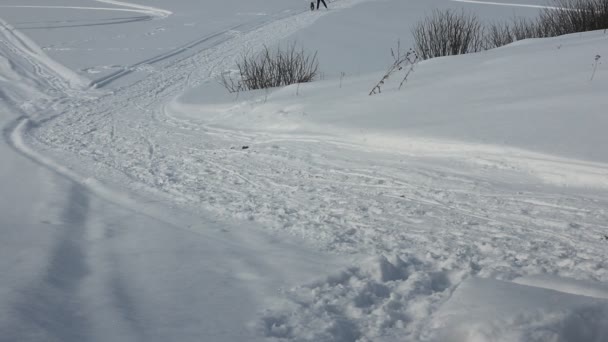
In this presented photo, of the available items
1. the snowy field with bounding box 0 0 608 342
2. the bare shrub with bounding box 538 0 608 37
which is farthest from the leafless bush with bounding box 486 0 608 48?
the snowy field with bounding box 0 0 608 342

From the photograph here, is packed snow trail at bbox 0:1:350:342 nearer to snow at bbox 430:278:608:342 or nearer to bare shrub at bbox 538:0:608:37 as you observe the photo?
snow at bbox 430:278:608:342

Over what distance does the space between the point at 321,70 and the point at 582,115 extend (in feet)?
27.6

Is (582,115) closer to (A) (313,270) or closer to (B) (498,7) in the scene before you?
(A) (313,270)

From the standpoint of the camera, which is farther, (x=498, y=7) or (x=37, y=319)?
(x=498, y=7)

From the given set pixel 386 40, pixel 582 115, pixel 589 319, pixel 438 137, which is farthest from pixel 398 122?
pixel 386 40

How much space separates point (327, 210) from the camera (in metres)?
3.98

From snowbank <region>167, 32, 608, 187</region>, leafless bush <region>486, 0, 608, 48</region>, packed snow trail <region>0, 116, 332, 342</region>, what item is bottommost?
packed snow trail <region>0, 116, 332, 342</region>

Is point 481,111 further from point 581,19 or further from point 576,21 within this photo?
point 576,21

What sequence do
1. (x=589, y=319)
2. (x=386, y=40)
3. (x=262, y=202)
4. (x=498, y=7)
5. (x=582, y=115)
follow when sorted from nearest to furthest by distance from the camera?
(x=589, y=319), (x=262, y=202), (x=582, y=115), (x=386, y=40), (x=498, y=7)

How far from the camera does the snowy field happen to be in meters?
2.32

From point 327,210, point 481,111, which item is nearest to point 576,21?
point 481,111

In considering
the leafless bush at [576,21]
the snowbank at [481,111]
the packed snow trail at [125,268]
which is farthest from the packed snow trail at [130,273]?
the leafless bush at [576,21]

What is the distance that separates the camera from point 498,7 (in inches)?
1000

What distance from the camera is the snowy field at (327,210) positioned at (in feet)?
7.63
